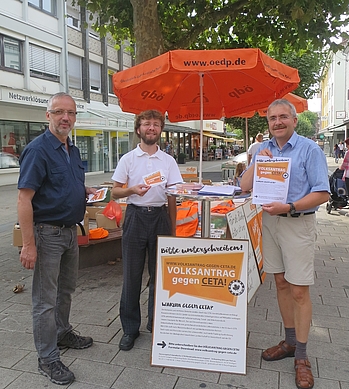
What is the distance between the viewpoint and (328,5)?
5.82m

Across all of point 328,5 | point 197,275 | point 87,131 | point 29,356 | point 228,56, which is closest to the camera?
point 197,275

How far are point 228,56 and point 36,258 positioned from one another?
2.24 meters

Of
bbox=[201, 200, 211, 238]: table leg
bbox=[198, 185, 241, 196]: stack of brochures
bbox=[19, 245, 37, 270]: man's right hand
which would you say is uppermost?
bbox=[198, 185, 241, 196]: stack of brochures

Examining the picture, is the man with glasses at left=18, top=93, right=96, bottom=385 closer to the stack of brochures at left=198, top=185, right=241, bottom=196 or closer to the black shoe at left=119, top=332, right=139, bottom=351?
the black shoe at left=119, top=332, right=139, bottom=351

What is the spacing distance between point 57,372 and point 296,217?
1993 millimetres

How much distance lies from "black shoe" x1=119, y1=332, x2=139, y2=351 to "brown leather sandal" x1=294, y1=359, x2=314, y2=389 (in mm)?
1287

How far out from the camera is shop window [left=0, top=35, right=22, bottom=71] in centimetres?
1550

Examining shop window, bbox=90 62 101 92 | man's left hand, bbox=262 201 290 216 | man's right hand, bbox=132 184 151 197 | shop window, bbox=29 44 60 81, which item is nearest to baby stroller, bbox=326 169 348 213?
man's left hand, bbox=262 201 290 216

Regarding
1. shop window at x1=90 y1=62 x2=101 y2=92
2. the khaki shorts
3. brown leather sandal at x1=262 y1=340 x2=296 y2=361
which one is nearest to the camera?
the khaki shorts

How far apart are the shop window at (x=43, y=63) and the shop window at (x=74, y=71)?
4.91 feet

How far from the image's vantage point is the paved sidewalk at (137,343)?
8.83 feet

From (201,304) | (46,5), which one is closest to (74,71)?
(46,5)

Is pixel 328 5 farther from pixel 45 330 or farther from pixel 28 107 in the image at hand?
pixel 28 107

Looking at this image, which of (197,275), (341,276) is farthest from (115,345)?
(341,276)
